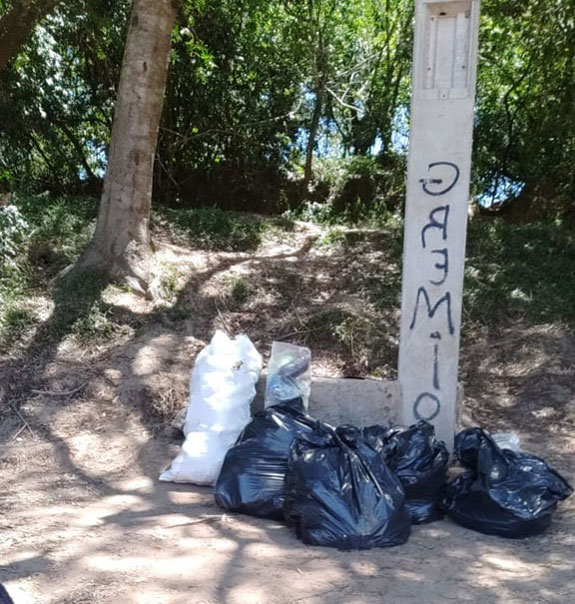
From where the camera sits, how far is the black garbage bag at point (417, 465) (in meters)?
3.71

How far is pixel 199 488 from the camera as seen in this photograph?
13.4ft

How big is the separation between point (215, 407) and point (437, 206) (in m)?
1.85

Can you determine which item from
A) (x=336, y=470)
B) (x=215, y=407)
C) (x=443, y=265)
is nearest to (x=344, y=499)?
(x=336, y=470)

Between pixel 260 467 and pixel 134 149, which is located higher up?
pixel 134 149

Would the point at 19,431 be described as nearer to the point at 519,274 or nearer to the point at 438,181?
the point at 438,181

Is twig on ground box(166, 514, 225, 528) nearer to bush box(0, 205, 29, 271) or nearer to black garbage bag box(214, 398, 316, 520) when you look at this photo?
black garbage bag box(214, 398, 316, 520)

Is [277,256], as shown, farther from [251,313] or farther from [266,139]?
[266,139]

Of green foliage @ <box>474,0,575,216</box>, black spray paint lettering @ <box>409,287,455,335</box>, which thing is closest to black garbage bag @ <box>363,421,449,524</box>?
black spray paint lettering @ <box>409,287,455,335</box>

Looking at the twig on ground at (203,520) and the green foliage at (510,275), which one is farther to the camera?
the green foliage at (510,275)

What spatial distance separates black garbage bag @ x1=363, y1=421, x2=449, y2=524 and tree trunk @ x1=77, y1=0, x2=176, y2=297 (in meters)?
3.09

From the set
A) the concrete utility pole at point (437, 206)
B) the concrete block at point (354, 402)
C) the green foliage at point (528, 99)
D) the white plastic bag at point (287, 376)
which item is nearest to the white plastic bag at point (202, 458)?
the white plastic bag at point (287, 376)

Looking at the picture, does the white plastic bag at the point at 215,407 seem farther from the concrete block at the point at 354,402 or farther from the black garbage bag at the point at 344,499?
the black garbage bag at the point at 344,499

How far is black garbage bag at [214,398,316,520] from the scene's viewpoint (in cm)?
362

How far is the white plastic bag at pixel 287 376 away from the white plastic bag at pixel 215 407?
0.42 ft
